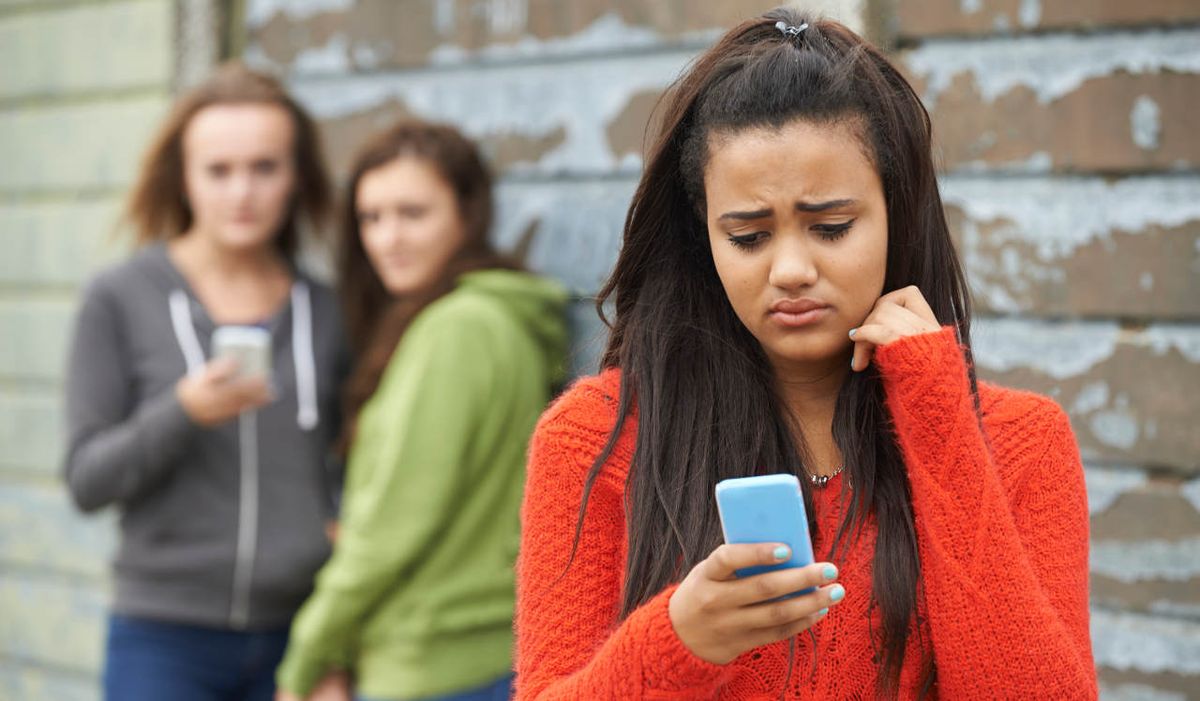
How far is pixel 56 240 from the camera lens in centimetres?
473

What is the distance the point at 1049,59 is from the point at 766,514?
1764mm

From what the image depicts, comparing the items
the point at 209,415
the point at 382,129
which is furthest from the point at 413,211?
the point at 209,415

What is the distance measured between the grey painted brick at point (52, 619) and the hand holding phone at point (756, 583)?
3.58 m

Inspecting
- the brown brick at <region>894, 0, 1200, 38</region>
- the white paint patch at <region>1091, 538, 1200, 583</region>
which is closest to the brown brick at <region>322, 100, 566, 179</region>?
the brown brick at <region>894, 0, 1200, 38</region>

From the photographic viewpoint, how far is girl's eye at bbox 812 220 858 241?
1.64 metres

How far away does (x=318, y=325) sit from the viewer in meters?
3.44

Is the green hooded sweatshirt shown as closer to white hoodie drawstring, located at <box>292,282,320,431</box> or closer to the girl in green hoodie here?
the girl in green hoodie

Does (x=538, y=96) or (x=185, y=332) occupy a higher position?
(x=538, y=96)

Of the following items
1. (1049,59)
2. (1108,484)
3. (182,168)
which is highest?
(1049,59)

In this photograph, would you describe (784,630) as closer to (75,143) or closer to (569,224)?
(569,224)

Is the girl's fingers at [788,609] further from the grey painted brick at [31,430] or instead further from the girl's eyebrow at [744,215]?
the grey painted brick at [31,430]

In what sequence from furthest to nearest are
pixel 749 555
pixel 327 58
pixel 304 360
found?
1. pixel 327 58
2. pixel 304 360
3. pixel 749 555

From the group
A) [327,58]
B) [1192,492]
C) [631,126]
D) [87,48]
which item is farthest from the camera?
[87,48]

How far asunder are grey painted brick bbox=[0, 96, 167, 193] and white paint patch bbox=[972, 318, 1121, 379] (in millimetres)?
2777
